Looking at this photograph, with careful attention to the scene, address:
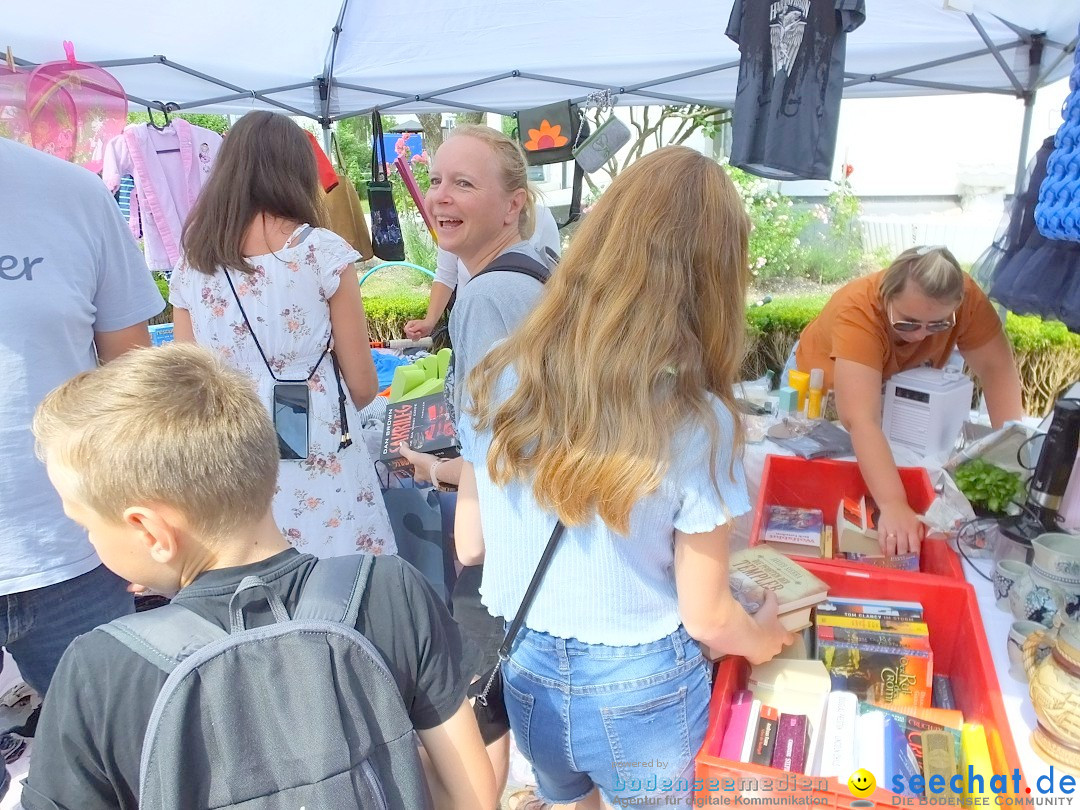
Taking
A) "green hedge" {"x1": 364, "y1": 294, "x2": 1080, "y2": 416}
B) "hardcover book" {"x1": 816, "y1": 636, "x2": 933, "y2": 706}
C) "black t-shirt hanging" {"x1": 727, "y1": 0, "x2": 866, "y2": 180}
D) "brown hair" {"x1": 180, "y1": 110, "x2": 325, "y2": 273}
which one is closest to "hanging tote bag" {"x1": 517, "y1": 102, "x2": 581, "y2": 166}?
"green hedge" {"x1": 364, "y1": 294, "x2": 1080, "y2": 416}

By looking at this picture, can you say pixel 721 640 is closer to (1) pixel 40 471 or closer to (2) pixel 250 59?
(1) pixel 40 471

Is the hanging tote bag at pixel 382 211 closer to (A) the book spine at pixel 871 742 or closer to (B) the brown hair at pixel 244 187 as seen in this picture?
(B) the brown hair at pixel 244 187

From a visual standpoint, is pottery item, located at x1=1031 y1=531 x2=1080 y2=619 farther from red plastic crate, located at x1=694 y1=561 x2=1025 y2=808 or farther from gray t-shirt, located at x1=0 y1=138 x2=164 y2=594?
gray t-shirt, located at x1=0 y1=138 x2=164 y2=594

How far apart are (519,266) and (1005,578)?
1.27 metres

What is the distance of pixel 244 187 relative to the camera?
2053 millimetres

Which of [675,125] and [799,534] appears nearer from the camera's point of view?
[799,534]

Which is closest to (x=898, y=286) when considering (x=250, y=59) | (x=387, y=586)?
(x=387, y=586)

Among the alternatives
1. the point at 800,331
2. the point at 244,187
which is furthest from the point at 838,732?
the point at 800,331

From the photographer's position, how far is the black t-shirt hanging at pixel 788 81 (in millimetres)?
2318

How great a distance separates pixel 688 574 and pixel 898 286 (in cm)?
154

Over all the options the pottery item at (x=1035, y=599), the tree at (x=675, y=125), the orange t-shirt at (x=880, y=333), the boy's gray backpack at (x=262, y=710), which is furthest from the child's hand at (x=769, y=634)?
the tree at (x=675, y=125)

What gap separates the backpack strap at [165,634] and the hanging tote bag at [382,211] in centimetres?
463

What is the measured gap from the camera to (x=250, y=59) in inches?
173

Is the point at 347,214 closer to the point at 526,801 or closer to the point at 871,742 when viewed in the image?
the point at 526,801
